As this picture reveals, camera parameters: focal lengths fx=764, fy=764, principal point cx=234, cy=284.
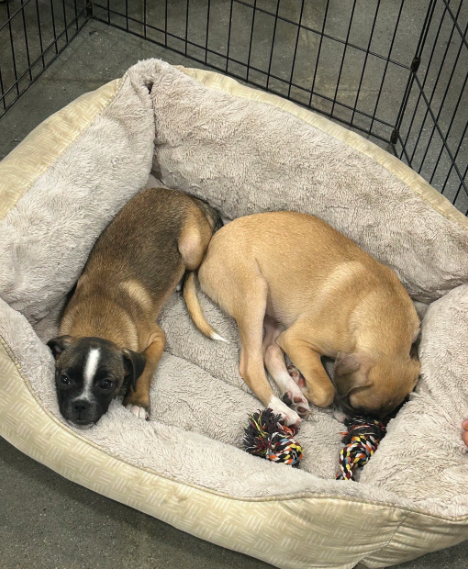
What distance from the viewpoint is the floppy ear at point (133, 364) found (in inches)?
131

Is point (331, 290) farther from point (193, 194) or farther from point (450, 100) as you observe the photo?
point (450, 100)

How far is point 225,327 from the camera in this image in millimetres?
4059

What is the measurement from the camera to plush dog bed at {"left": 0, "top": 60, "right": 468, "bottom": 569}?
3.06 meters

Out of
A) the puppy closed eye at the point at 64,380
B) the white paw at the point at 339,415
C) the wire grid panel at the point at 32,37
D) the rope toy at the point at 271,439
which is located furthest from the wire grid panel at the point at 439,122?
the puppy closed eye at the point at 64,380

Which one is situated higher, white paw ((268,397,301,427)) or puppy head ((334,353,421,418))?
puppy head ((334,353,421,418))

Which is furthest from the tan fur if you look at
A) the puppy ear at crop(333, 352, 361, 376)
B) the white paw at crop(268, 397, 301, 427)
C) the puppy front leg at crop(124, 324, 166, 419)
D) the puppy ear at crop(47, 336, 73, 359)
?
the puppy ear at crop(333, 352, 361, 376)

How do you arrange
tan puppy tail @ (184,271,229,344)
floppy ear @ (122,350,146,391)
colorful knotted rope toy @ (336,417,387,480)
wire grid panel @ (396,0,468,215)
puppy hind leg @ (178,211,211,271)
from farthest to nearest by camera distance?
wire grid panel @ (396,0,468,215)
puppy hind leg @ (178,211,211,271)
tan puppy tail @ (184,271,229,344)
colorful knotted rope toy @ (336,417,387,480)
floppy ear @ (122,350,146,391)

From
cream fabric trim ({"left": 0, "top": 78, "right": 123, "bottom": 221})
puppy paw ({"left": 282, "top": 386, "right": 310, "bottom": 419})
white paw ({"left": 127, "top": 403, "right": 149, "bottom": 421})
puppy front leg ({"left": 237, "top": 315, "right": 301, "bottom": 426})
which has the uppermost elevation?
cream fabric trim ({"left": 0, "top": 78, "right": 123, "bottom": 221})

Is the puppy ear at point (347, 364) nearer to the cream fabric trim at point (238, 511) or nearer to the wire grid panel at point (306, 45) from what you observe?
the cream fabric trim at point (238, 511)

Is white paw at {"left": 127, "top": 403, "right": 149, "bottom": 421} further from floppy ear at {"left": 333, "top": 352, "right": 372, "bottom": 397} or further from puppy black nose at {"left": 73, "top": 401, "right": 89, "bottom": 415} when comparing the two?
floppy ear at {"left": 333, "top": 352, "right": 372, "bottom": 397}

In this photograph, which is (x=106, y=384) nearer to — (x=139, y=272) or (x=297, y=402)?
(x=139, y=272)

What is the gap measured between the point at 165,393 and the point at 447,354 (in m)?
1.37

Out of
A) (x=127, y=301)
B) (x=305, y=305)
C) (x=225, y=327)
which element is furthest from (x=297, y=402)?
(x=127, y=301)

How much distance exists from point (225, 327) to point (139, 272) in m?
0.56
